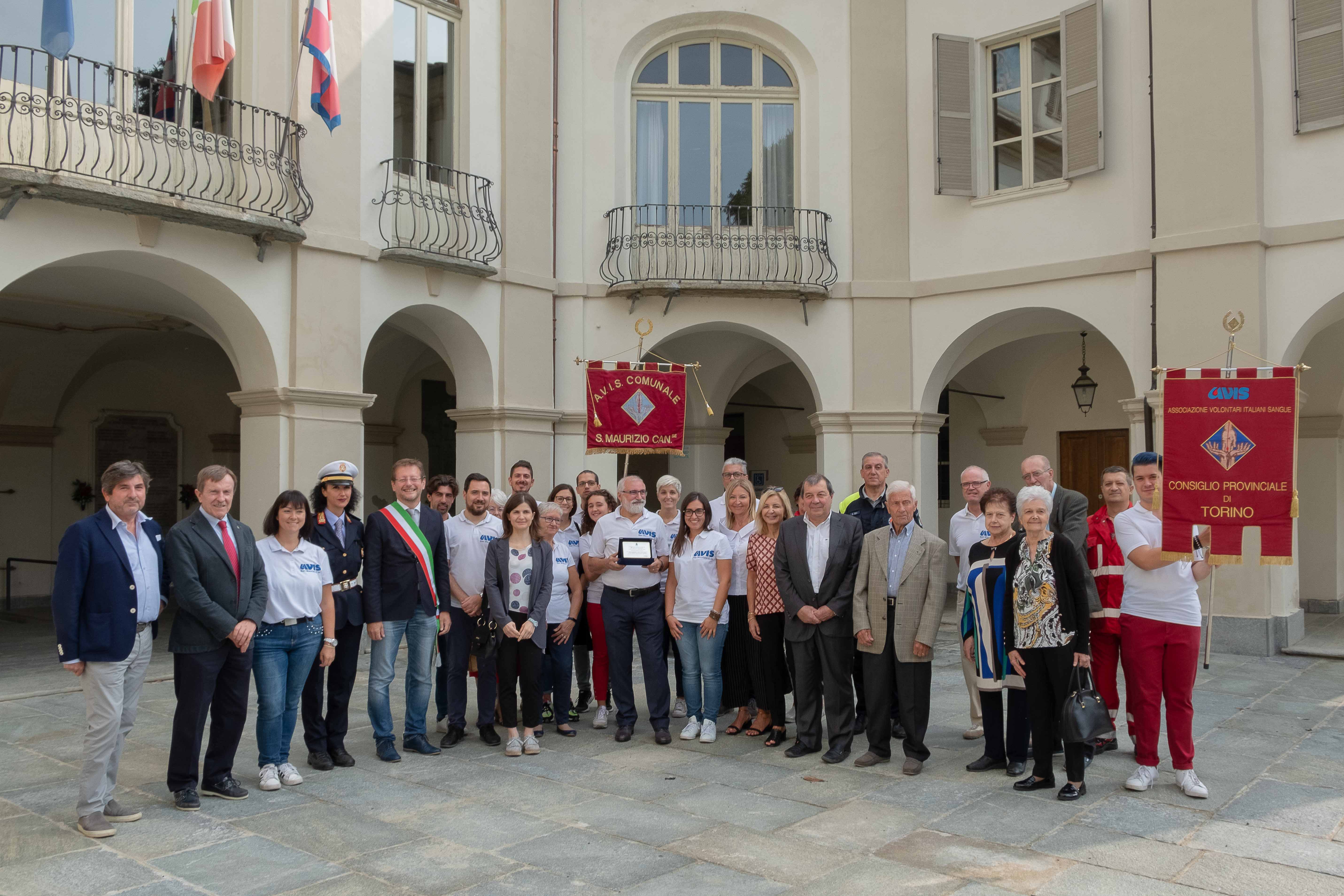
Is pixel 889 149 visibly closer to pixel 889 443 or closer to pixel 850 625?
pixel 889 443

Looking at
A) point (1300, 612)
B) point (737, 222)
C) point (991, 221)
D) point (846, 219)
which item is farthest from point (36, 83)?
point (1300, 612)

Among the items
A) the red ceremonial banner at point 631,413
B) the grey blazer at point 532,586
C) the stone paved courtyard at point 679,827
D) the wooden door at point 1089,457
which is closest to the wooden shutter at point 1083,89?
the red ceremonial banner at point 631,413

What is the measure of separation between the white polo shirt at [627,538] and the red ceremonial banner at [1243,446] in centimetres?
306

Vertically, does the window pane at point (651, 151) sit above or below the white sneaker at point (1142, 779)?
above

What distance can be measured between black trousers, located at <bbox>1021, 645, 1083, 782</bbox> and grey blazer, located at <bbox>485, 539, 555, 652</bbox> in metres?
2.69

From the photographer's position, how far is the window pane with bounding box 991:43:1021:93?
1216 centimetres

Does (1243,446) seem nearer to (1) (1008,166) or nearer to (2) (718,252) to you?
(1) (1008,166)

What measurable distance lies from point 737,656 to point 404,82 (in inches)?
299

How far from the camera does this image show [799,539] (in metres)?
6.23

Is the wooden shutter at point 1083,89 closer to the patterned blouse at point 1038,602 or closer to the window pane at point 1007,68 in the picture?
the window pane at point 1007,68

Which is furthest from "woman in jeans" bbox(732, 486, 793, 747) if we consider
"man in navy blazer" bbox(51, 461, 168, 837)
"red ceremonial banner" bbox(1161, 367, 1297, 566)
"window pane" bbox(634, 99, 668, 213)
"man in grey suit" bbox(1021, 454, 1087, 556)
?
"window pane" bbox(634, 99, 668, 213)

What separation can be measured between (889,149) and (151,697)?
9486 mm

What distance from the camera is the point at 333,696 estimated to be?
6102mm

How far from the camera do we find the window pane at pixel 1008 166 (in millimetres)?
12070
